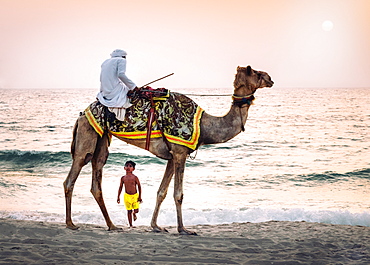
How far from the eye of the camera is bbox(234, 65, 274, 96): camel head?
26.8 ft

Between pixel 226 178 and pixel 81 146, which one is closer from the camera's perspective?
pixel 81 146

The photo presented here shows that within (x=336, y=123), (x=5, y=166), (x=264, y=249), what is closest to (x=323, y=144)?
(x=336, y=123)

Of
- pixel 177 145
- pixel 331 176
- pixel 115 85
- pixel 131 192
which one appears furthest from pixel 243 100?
pixel 331 176

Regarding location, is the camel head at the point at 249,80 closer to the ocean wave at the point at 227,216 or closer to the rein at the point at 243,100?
the rein at the point at 243,100

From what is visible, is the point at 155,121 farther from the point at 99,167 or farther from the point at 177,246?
the point at 177,246

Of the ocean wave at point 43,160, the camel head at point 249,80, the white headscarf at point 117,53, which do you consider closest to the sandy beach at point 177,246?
the camel head at point 249,80

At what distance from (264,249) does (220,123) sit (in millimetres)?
1979

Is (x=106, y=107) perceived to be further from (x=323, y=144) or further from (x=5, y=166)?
(x=323, y=144)

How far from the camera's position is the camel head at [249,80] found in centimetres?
818

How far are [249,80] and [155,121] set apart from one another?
5.05 ft

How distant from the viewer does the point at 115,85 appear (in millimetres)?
8055

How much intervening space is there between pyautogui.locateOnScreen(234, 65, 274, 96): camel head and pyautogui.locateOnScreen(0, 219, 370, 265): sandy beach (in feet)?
7.42

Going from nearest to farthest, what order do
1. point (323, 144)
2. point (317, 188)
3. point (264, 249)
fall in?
point (264, 249) < point (317, 188) < point (323, 144)

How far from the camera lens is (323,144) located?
105ft
